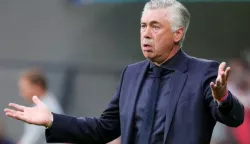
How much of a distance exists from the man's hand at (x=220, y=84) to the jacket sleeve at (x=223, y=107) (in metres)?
0.05

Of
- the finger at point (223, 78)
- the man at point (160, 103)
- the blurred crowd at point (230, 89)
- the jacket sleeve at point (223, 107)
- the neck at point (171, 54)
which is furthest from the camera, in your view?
the blurred crowd at point (230, 89)

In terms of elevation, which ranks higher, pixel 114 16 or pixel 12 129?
pixel 114 16

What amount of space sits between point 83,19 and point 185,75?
7.52m

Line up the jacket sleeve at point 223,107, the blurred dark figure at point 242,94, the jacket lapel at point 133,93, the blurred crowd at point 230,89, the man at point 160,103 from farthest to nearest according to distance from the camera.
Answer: the blurred dark figure at point 242,94 → the blurred crowd at point 230,89 → the jacket lapel at point 133,93 → the man at point 160,103 → the jacket sleeve at point 223,107

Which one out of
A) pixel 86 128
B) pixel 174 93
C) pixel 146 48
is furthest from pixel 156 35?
pixel 86 128

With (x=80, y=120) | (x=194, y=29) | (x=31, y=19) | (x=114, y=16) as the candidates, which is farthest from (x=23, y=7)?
(x=80, y=120)

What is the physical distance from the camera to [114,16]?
11781 mm

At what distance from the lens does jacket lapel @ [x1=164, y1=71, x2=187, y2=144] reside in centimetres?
422

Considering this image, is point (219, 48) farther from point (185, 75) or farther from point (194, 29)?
point (185, 75)

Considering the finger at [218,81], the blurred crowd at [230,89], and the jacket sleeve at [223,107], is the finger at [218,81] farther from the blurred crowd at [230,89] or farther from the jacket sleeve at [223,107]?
the blurred crowd at [230,89]

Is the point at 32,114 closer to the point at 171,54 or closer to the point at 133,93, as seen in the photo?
the point at 133,93

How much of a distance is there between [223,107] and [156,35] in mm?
585

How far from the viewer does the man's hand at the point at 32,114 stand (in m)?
A: 4.35

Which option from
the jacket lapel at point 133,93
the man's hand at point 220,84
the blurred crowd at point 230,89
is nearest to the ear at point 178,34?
the jacket lapel at point 133,93
